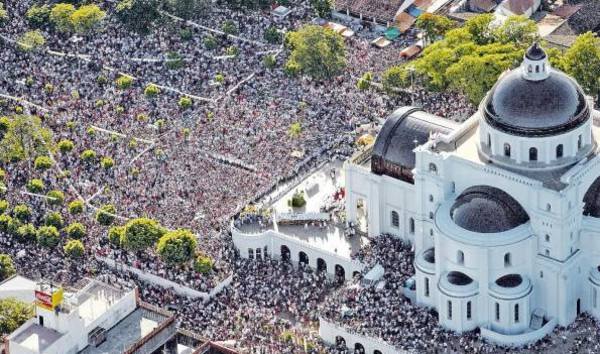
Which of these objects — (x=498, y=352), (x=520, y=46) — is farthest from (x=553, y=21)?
(x=498, y=352)

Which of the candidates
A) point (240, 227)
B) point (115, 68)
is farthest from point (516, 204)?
point (115, 68)

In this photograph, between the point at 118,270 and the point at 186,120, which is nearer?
the point at 118,270

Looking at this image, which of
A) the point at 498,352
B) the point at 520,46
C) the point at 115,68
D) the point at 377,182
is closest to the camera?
the point at 498,352

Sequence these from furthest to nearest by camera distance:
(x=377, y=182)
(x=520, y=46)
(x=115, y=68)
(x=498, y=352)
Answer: (x=115, y=68) < (x=520, y=46) < (x=377, y=182) < (x=498, y=352)

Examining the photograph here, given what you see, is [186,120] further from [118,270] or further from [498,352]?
[498,352]

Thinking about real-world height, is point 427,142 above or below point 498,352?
above

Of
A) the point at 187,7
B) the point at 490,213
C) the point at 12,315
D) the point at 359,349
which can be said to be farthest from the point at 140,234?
the point at 187,7
